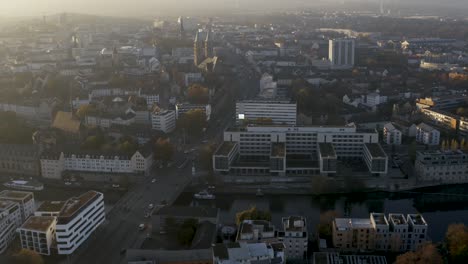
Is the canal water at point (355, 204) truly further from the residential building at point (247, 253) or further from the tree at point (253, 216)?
Answer: the residential building at point (247, 253)

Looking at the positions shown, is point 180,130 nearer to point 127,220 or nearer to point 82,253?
→ point 127,220

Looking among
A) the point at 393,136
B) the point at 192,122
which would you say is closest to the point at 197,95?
the point at 192,122

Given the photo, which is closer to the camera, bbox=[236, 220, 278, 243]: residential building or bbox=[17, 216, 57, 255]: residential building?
bbox=[236, 220, 278, 243]: residential building

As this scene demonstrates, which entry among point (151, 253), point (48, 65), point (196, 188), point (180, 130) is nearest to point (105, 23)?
point (48, 65)

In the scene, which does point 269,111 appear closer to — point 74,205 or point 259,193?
point 259,193

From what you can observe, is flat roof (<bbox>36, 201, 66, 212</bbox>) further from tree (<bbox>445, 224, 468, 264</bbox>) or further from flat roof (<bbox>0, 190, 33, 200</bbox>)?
tree (<bbox>445, 224, 468, 264</bbox>)

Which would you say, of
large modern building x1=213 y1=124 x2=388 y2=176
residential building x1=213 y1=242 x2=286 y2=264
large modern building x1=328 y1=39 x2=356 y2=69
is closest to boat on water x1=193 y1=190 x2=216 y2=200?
large modern building x1=213 y1=124 x2=388 y2=176
